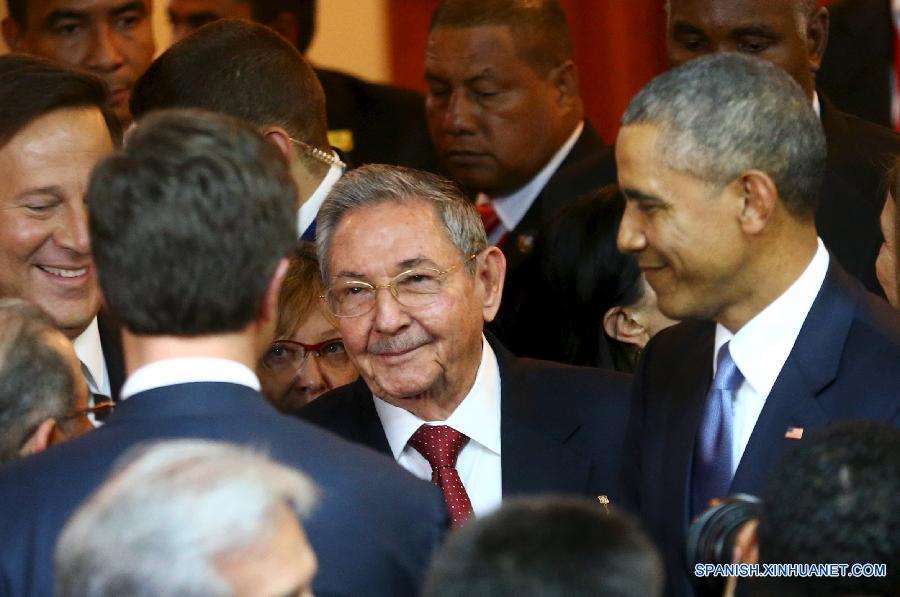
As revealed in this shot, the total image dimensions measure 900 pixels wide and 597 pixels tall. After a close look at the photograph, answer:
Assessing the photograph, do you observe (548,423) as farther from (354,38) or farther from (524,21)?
(354,38)

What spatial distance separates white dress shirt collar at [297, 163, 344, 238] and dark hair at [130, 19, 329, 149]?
8cm

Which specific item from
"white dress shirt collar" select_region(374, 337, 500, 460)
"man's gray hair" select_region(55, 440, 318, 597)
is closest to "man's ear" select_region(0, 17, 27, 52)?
"white dress shirt collar" select_region(374, 337, 500, 460)

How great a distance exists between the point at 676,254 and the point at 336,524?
37.1 inches

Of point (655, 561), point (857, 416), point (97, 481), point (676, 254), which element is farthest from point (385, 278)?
point (655, 561)

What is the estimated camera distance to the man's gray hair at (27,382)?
245cm

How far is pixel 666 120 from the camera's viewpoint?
272 centimetres

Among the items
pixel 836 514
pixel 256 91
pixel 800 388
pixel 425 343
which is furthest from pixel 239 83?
pixel 836 514

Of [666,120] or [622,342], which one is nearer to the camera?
[666,120]

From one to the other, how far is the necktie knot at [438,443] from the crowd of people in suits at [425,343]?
1cm

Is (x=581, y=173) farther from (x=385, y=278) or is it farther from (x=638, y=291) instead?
(x=385, y=278)

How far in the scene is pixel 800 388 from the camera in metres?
2.64

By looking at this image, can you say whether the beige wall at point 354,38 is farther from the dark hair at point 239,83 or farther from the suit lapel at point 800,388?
the suit lapel at point 800,388

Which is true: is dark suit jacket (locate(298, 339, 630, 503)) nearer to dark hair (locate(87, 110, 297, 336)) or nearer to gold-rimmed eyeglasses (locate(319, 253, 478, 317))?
gold-rimmed eyeglasses (locate(319, 253, 478, 317))

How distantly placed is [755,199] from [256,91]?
1.66m
